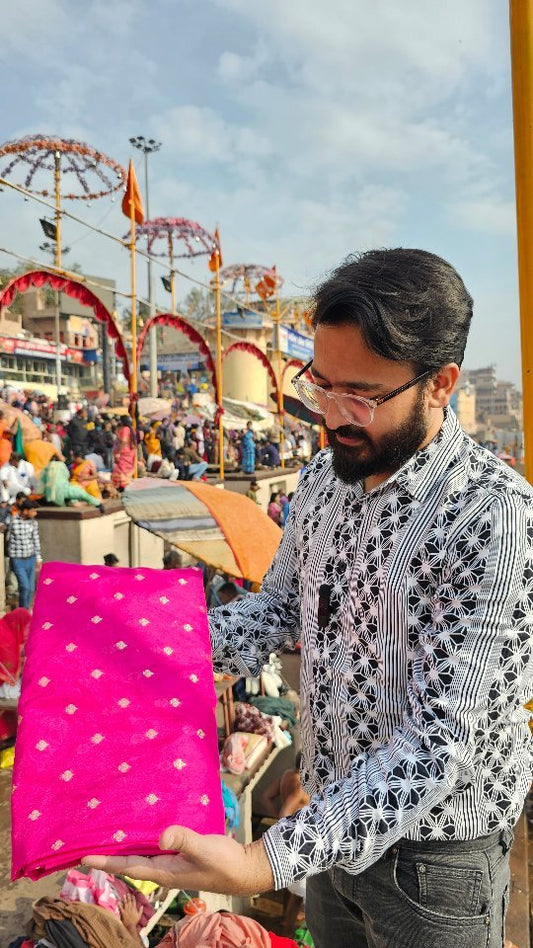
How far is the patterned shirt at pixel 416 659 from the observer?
3.80ft

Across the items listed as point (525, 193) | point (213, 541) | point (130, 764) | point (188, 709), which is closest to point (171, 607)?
point (188, 709)

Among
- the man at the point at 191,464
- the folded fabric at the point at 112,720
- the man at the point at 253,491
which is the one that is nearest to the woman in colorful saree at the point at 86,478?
the man at the point at 191,464

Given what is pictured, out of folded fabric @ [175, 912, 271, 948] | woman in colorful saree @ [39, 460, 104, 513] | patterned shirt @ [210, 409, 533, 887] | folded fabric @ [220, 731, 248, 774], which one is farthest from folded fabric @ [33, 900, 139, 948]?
woman in colorful saree @ [39, 460, 104, 513]

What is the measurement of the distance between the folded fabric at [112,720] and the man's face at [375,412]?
0.65 meters

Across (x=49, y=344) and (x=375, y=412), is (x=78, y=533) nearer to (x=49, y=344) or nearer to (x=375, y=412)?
(x=375, y=412)

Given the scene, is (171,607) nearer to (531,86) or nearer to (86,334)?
(531,86)

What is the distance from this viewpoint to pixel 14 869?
4.45 ft

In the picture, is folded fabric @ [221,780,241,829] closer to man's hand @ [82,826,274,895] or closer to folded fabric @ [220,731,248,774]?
folded fabric @ [220,731,248,774]

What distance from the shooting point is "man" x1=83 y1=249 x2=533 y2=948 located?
1158 mm

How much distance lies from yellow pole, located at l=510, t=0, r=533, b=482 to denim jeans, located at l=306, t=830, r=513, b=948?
2210 millimetres

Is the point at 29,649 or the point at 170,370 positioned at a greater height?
the point at 170,370

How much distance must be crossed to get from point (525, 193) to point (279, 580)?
2.26 meters

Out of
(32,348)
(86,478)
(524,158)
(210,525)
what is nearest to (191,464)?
(86,478)

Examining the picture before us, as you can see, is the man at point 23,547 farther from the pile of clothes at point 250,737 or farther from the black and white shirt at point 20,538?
the pile of clothes at point 250,737
